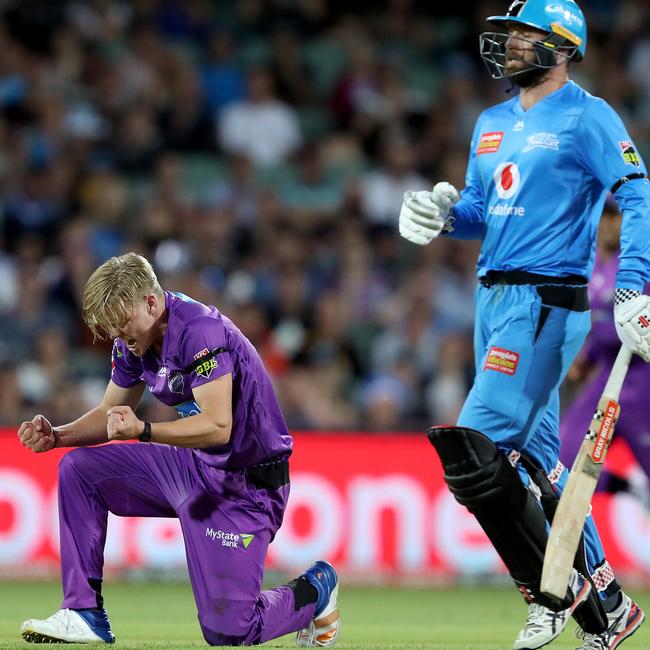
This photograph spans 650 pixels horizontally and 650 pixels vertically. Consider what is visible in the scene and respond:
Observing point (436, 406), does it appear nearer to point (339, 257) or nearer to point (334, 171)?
point (339, 257)

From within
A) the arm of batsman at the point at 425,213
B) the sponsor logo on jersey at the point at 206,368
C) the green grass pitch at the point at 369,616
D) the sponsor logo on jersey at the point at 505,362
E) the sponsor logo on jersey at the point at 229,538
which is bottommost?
the green grass pitch at the point at 369,616

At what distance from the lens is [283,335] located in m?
11.9

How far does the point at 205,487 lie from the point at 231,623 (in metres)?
0.60

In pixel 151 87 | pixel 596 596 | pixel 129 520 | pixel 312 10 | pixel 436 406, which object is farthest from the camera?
pixel 312 10

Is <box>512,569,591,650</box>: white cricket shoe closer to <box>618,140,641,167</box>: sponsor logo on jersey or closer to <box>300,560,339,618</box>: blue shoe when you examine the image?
<box>300,560,339,618</box>: blue shoe

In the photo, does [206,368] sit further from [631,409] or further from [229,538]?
[631,409]

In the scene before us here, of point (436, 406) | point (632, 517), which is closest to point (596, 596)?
point (632, 517)

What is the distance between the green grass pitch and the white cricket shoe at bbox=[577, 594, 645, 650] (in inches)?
18.3

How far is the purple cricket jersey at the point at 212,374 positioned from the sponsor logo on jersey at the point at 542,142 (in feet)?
4.84

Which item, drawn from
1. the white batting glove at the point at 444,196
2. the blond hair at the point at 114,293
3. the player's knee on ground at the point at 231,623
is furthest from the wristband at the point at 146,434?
the white batting glove at the point at 444,196

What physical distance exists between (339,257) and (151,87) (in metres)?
2.64

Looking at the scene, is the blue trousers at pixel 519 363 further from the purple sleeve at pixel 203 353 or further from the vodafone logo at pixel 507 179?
the purple sleeve at pixel 203 353

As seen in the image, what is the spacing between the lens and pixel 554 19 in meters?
5.81

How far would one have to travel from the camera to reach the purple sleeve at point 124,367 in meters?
Answer: 6.10
